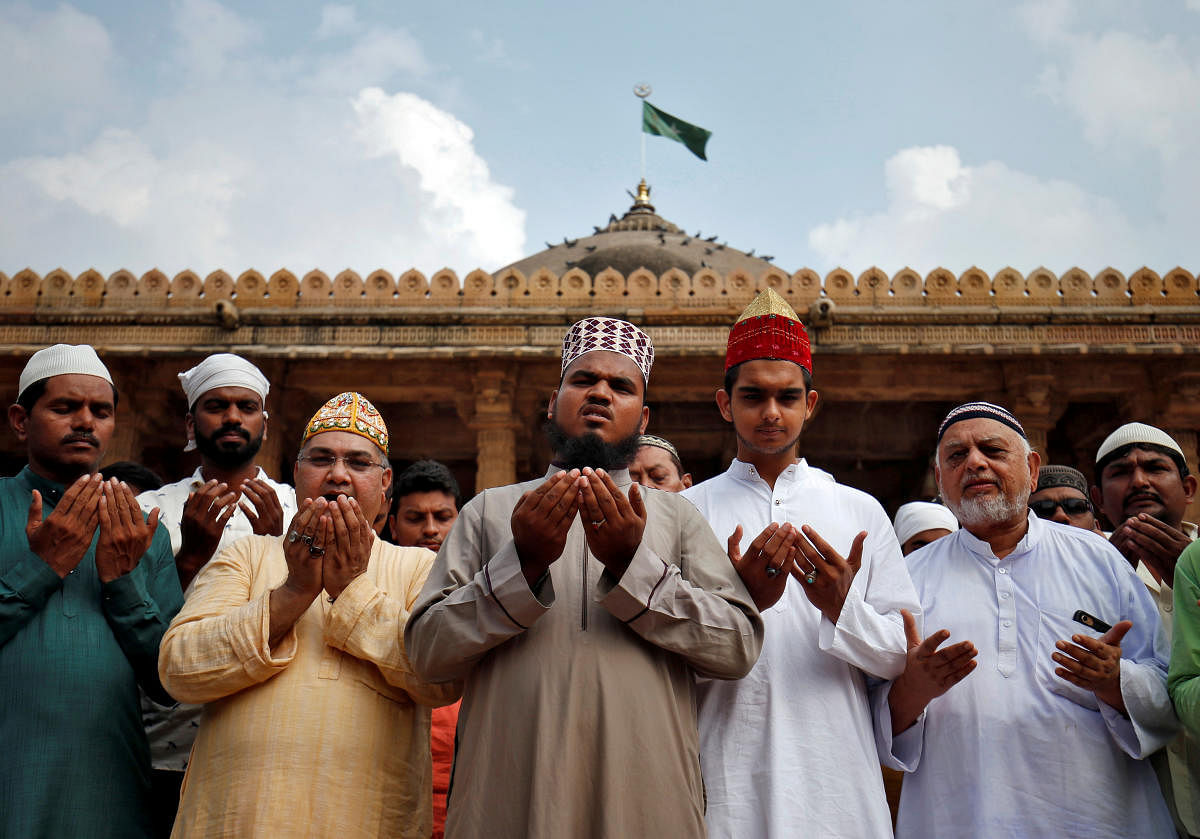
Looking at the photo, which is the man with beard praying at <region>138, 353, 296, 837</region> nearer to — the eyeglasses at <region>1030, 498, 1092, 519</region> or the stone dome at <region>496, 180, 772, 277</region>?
the eyeglasses at <region>1030, 498, 1092, 519</region>

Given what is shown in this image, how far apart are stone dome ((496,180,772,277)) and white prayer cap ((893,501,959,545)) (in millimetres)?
6205

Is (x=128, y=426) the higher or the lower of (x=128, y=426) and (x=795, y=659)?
the higher

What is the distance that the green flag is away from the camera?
1323cm

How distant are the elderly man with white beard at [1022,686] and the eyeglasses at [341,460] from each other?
4.90 feet

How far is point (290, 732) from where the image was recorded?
2.22 metres

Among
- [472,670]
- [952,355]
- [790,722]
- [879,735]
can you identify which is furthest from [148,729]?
[952,355]

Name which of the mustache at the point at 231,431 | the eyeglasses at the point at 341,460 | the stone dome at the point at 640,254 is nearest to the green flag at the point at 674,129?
the stone dome at the point at 640,254

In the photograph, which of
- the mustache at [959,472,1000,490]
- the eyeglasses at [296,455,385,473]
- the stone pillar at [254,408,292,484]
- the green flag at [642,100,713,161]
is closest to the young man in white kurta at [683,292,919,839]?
the mustache at [959,472,1000,490]

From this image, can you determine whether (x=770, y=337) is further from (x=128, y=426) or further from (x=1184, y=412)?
(x=128, y=426)

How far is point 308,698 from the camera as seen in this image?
227 centimetres

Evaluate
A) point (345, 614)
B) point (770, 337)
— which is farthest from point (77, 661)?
point (770, 337)

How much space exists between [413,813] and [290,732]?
1.10 feet

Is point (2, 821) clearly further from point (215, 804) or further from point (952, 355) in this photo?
point (952, 355)

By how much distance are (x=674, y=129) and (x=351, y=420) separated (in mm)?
11497
